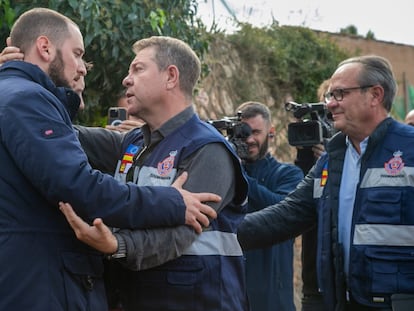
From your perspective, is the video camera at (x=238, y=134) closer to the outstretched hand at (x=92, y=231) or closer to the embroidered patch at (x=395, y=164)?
the embroidered patch at (x=395, y=164)

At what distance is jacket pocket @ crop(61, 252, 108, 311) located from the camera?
3480 mm

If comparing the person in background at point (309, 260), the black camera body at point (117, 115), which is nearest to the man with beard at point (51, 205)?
the black camera body at point (117, 115)

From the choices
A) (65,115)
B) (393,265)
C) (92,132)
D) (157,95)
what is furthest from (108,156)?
(393,265)

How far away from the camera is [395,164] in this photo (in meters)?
4.82

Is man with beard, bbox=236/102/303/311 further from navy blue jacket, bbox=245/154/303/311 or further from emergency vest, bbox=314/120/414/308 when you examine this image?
emergency vest, bbox=314/120/414/308

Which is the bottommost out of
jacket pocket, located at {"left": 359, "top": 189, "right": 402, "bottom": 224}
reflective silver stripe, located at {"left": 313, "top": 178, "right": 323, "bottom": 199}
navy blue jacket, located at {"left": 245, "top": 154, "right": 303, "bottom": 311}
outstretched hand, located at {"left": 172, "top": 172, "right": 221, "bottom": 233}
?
navy blue jacket, located at {"left": 245, "top": 154, "right": 303, "bottom": 311}

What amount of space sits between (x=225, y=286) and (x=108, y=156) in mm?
1095

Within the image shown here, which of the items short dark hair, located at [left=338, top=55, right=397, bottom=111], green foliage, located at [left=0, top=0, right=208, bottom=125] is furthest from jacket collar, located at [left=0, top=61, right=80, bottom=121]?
green foliage, located at [left=0, top=0, right=208, bottom=125]

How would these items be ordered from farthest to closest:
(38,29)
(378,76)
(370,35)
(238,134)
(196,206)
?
(370,35) < (238,134) < (378,76) < (38,29) < (196,206)

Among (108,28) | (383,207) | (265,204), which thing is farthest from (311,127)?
(108,28)

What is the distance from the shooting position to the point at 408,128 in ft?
16.3

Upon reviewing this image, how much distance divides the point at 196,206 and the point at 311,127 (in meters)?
2.82

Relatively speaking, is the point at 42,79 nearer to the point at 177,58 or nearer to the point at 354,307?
the point at 177,58

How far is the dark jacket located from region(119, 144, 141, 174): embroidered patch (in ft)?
4.45
